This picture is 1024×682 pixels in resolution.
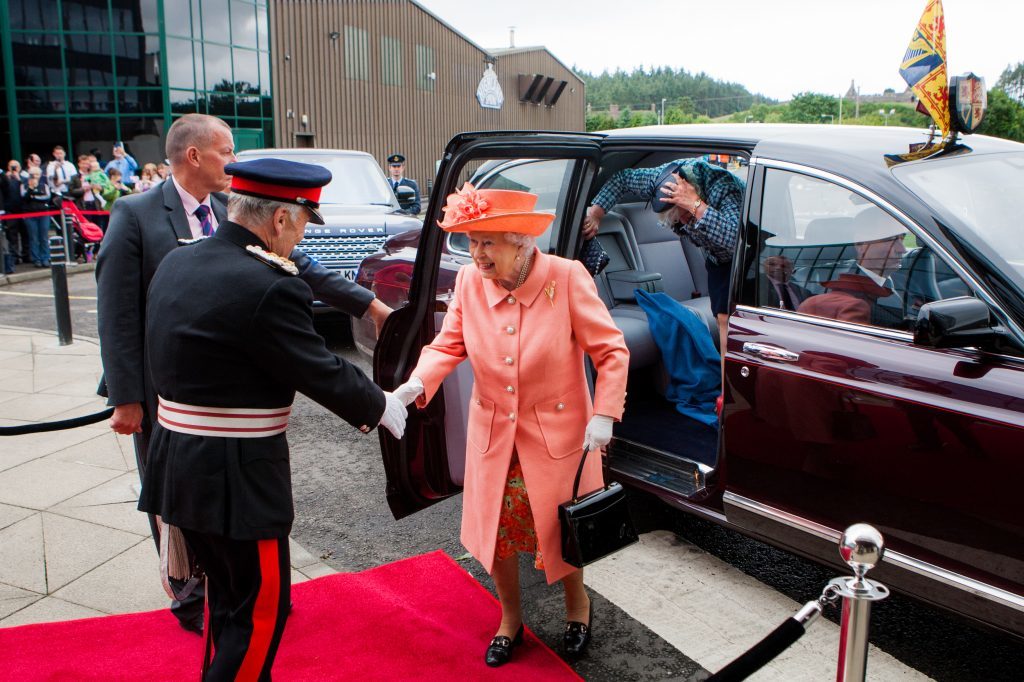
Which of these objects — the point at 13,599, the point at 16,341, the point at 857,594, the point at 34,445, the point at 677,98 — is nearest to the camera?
the point at 857,594

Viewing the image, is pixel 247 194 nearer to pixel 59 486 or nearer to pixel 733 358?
pixel 733 358

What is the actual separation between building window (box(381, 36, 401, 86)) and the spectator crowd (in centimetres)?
2313

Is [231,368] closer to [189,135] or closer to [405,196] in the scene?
[189,135]

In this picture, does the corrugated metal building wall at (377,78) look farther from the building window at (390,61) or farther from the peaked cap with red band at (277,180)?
the peaked cap with red band at (277,180)

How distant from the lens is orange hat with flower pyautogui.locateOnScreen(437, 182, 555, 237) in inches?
115

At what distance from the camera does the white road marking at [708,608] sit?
3.25 m

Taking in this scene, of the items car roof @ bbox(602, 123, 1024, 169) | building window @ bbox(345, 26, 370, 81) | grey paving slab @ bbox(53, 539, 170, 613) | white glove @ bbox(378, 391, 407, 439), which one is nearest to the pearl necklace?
white glove @ bbox(378, 391, 407, 439)

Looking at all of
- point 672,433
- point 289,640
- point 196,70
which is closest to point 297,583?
point 289,640

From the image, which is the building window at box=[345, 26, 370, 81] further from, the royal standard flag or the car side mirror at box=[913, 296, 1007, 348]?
the car side mirror at box=[913, 296, 1007, 348]

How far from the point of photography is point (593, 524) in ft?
9.94

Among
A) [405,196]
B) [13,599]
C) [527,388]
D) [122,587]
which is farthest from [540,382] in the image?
[405,196]

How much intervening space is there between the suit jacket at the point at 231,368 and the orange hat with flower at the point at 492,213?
0.64 meters

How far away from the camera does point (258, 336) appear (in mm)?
2428

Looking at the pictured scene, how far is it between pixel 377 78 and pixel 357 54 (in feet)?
5.42
